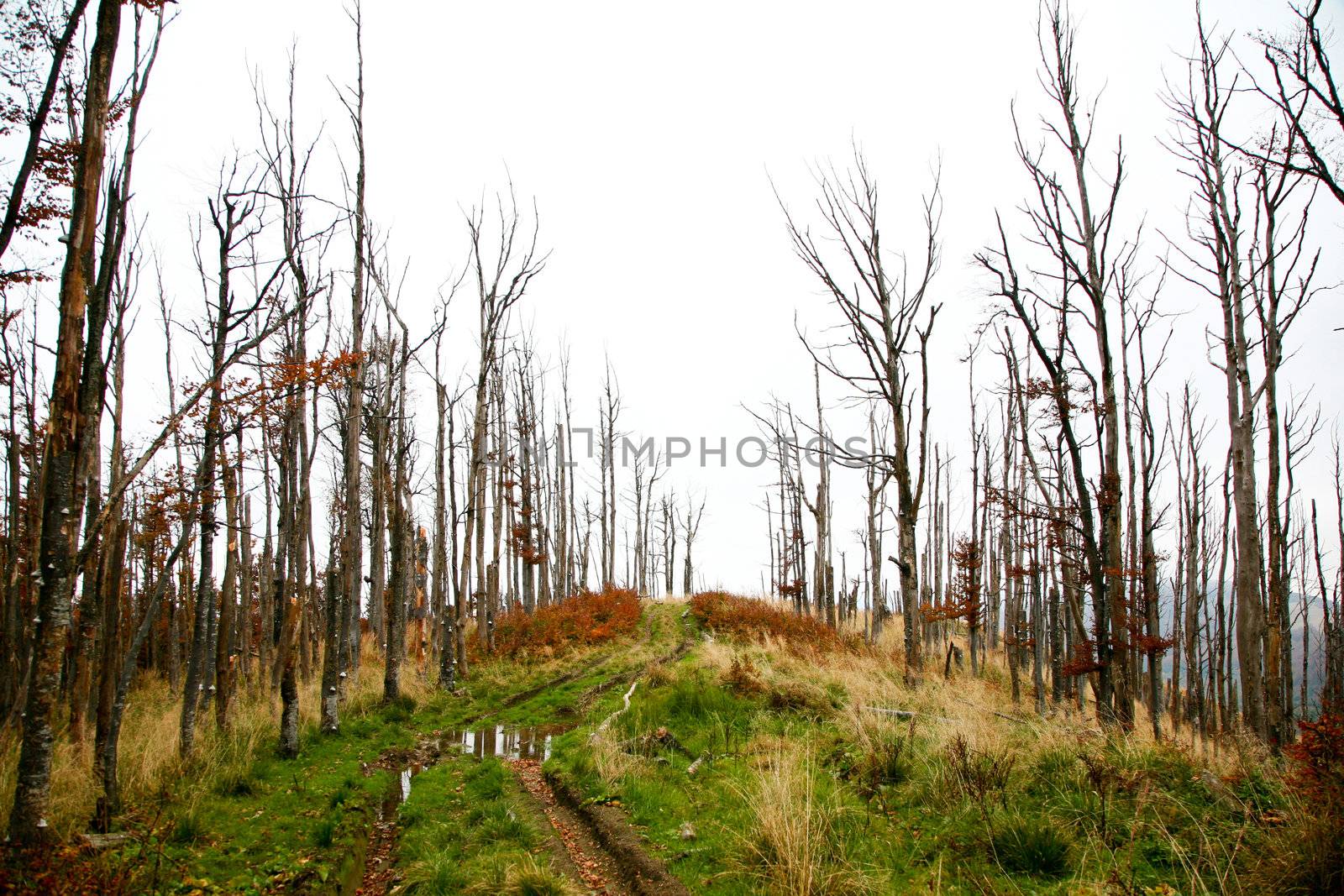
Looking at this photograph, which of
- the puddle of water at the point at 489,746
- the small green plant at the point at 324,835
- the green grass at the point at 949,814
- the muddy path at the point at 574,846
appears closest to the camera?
the green grass at the point at 949,814

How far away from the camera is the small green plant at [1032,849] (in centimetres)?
433

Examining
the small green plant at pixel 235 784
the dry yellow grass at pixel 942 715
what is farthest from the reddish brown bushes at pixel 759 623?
the small green plant at pixel 235 784

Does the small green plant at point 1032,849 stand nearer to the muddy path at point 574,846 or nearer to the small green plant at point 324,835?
the muddy path at point 574,846

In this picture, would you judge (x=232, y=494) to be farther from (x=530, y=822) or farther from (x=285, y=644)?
(x=530, y=822)

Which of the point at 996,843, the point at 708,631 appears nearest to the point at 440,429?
the point at 708,631

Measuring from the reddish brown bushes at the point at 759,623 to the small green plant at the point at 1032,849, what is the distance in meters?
11.8

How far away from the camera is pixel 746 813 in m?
5.66

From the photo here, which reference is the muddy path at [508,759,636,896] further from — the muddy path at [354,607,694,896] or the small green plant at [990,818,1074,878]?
the small green plant at [990,818,1074,878]

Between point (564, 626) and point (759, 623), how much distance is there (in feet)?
21.8

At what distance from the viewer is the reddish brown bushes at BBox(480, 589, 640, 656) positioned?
753 inches

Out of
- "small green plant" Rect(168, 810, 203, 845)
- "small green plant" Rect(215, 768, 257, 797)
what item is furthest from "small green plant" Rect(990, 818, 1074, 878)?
"small green plant" Rect(215, 768, 257, 797)

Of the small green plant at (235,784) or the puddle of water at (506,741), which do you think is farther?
the puddle of water at (506,741)

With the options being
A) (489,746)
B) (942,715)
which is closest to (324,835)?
(489,746)

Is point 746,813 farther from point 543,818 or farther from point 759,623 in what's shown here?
point 759,623
